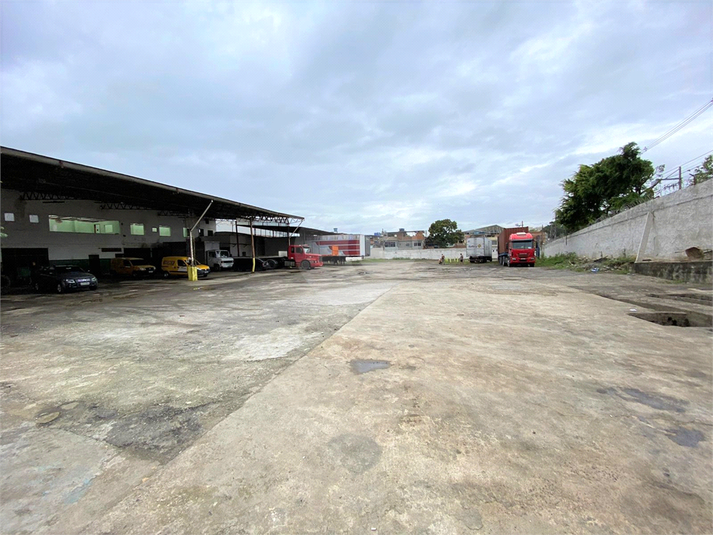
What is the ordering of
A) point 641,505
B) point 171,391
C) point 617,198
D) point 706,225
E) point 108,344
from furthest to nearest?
1. point 617,198
2. point 706,225
3. point 108,344
4. point 171,391
5. point 641,505

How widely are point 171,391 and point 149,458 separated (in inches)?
48.1

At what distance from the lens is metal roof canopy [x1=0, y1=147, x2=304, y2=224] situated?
11.8 m

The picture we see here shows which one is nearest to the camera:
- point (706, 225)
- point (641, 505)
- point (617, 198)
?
point (641, 505)

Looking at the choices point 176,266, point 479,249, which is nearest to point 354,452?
point 176,266

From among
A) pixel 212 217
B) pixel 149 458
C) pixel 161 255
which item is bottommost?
pixel 149 458

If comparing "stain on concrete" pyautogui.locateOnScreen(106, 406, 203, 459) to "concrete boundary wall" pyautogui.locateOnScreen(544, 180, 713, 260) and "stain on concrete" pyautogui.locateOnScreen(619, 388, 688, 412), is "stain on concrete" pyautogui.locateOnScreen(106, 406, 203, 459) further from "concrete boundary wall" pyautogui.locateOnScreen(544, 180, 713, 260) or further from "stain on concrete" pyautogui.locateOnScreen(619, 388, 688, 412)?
"concrete boundary wall" pyautogui.locateOnScreen(544, 180, 713, 260)

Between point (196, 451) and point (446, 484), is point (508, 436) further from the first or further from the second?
point (196, 451)

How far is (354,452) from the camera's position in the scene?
2289 millimetres

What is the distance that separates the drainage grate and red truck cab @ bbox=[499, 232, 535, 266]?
19.0 metres

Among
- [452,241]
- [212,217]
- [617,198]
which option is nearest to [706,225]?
[617,198]

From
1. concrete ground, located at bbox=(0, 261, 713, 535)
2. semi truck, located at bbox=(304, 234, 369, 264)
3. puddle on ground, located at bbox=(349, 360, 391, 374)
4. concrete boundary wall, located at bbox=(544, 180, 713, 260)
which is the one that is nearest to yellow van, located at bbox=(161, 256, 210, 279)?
concrete ground, located at bbox=(0, 261, 713, 535)

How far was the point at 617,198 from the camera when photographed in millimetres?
22953

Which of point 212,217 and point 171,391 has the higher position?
point 212,217

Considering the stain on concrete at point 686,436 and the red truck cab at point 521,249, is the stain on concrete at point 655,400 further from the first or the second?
the red truck cab at point 521,249
